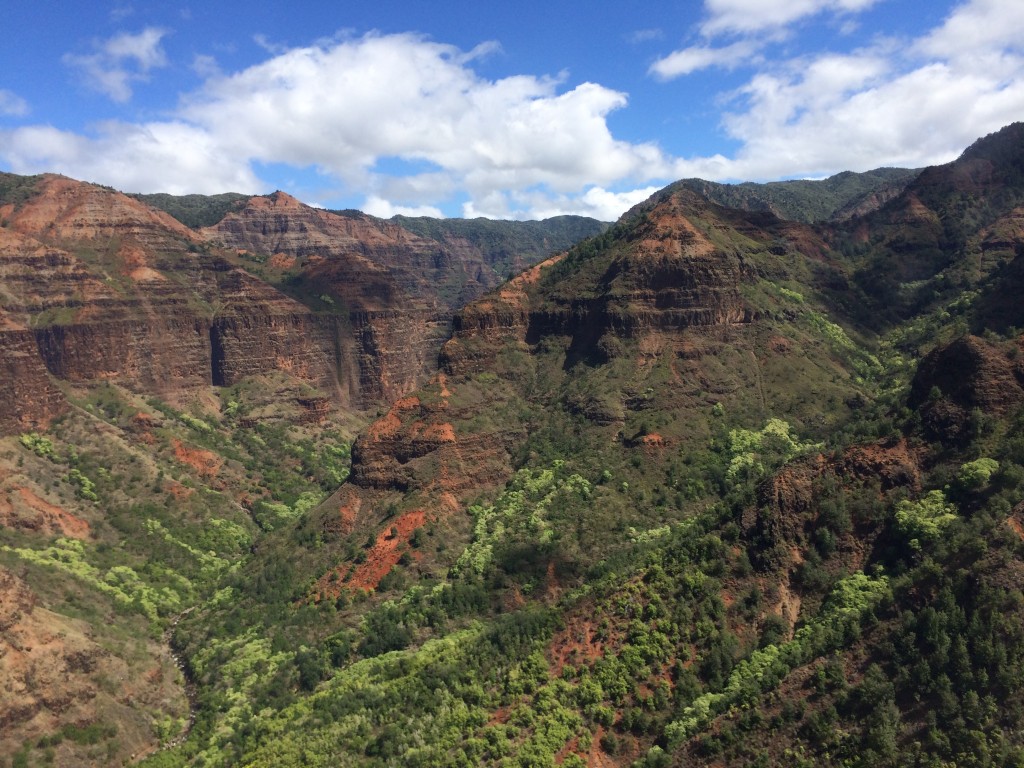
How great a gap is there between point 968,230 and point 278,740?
613ft

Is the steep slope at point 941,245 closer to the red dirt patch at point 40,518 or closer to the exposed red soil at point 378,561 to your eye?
the exposed red soil at point 378,561

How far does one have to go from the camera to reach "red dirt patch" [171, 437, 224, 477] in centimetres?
13862

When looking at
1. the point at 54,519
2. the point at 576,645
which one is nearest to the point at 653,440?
the point at 576,645

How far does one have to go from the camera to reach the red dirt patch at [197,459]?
138625mm

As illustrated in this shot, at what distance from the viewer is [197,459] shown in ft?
460

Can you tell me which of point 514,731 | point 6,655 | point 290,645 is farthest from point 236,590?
point 514,731

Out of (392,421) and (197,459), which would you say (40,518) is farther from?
(392,421)

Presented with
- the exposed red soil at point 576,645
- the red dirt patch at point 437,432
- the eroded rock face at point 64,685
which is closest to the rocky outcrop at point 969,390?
the exposed red soil at point 576,645

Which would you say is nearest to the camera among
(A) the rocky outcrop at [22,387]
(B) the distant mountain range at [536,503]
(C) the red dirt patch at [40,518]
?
(B) the distant mountain range at [536,503]

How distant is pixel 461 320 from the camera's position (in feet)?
411

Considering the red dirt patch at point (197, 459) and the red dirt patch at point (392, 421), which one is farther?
the red dirt patch at point (197, 459)

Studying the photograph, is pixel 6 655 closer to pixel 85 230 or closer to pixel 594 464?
pixel 594 464

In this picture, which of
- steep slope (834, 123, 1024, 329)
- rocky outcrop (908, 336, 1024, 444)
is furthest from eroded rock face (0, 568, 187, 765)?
steep slope (834, 123, 1024, 329)

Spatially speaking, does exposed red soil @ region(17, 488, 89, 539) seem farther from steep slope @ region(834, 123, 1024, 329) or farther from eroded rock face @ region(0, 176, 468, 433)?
steep slope @ region(834, 123, 1024, 329)
